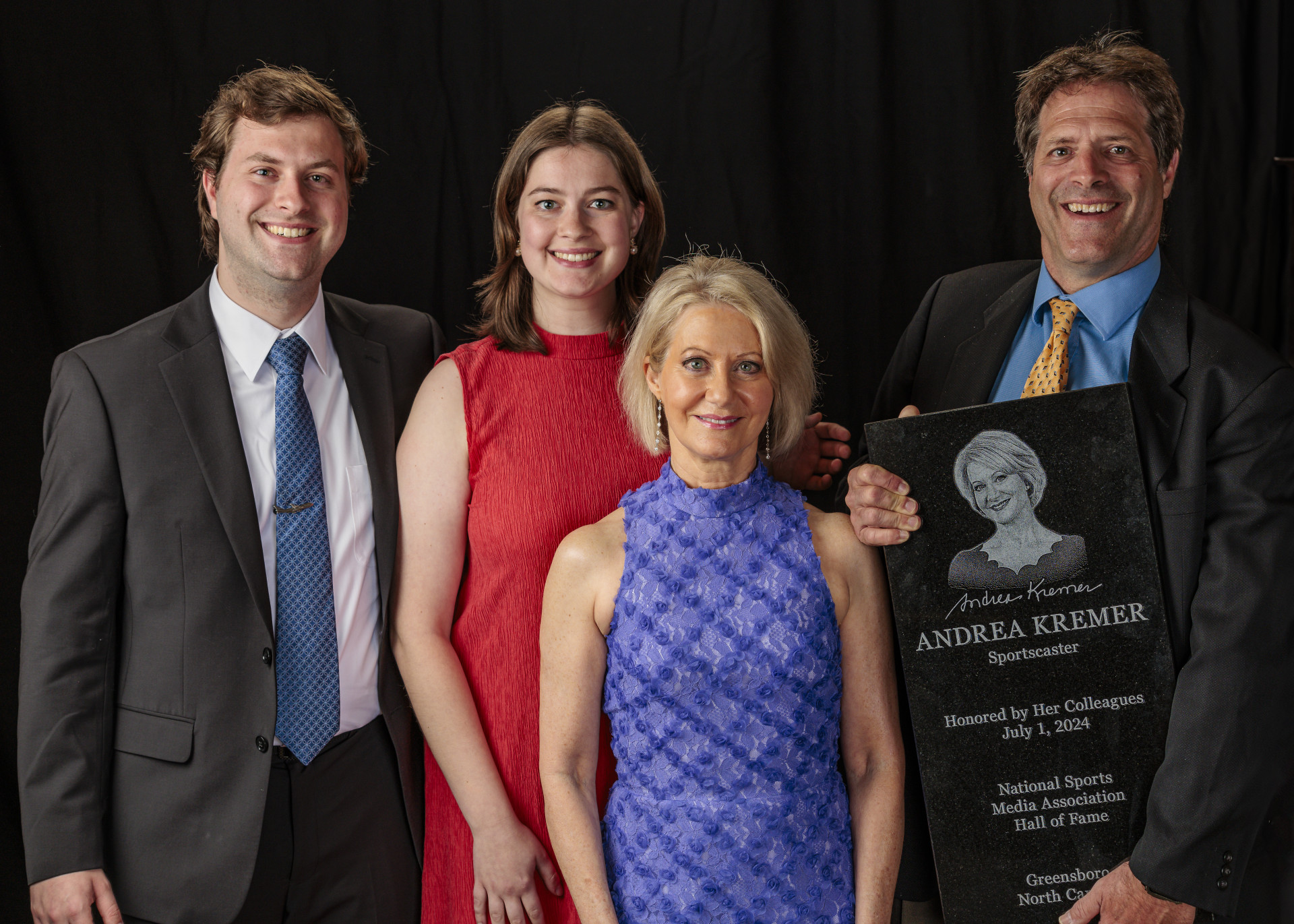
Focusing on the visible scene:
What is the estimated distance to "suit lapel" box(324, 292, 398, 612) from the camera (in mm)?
2316

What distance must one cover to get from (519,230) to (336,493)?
2.24 feet

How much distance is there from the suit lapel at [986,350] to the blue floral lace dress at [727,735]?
0.67 meters

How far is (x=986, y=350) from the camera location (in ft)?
7.97

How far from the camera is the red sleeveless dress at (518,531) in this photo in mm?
2221

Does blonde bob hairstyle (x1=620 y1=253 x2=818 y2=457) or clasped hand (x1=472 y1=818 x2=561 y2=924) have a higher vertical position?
blonde bob hairstyle (x1=620 y1=253 x2=818 y2=457)

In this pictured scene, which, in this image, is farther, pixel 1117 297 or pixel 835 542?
pixel 1117 297

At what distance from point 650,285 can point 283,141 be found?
2.74 ft

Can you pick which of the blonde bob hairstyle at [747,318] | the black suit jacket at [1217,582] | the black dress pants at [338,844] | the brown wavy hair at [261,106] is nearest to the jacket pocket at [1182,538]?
the black suit jacket at [1217,582]

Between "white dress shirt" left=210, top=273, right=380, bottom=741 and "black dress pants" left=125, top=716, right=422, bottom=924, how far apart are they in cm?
9

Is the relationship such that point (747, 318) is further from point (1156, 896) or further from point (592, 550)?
point (1156, 896)

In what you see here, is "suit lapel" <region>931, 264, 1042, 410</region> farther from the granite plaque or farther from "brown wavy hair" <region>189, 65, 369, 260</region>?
"brown wavy hair" <region>189, 65, 369, 260</region>

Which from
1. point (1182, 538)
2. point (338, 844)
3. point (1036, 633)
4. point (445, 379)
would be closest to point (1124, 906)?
point (1036, 633)

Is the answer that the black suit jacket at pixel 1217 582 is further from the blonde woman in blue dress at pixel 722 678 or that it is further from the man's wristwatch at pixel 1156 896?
the blonde woman in blue dress at pixel 722 678

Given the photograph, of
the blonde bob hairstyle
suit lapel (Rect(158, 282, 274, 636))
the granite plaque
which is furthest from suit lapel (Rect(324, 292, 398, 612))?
the granite plaque
